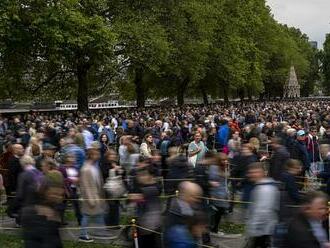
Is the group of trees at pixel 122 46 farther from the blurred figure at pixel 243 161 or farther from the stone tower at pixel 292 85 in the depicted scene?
the stone tower at pixel 292 85

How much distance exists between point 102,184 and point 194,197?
3560mm

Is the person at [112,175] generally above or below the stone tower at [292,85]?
below

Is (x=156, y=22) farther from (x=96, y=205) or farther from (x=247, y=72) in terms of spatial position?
(x=96, y=205)

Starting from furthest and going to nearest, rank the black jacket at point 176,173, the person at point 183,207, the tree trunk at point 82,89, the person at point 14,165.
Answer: the tree trunk at point 82,89, the person at point 14,165, the black jacket at point 176,173, the person at point 183,207

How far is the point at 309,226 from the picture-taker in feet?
21.5

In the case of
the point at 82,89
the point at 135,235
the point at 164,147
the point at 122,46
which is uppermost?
the point at 122,46

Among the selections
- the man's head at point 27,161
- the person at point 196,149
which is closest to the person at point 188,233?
the man's head at point 27,161

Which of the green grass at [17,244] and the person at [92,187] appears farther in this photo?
the green grass at [17,244]

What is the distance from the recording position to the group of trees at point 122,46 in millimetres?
33344

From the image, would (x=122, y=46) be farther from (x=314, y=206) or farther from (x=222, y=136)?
(x=314, y=206)

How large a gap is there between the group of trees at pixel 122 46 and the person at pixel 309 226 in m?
26.7

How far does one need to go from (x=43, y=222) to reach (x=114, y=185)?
4446 mm

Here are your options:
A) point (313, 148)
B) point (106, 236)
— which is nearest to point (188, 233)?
point (106, 236)

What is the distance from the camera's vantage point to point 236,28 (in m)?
57.1
